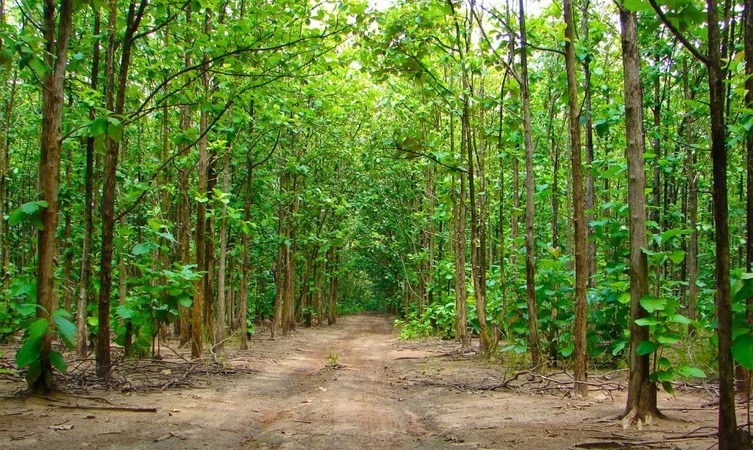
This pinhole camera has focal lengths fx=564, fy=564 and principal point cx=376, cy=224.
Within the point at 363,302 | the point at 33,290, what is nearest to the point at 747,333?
the point at 33,290

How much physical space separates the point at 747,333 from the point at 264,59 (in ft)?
22.2

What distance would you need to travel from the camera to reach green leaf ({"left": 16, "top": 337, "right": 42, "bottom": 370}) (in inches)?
229

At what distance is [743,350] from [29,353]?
21.1 feet

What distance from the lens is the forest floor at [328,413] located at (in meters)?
5.03

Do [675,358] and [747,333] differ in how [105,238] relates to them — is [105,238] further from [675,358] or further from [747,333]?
[675,358]

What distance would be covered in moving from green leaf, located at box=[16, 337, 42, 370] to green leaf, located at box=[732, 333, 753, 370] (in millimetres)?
6281

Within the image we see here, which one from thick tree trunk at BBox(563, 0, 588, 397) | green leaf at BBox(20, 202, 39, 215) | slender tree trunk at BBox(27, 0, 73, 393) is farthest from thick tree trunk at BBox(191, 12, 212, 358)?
thick tree trunk at BBox(563, 0, 588, 397)

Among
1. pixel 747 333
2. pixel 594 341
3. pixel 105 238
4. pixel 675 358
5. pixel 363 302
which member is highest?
pixel 105 238

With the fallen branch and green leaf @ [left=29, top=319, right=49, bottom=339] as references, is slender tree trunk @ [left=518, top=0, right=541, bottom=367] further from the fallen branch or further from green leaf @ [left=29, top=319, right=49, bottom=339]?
green leaf @ [left=29, top=319, right=49, bottom=339]

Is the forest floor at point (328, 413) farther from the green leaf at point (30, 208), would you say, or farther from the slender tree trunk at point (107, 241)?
the green leaf at point (30, 208)

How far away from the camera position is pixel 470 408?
23.7 feet

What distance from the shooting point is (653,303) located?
16.9ft

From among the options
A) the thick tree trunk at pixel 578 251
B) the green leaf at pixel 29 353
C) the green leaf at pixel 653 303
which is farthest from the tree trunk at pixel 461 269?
the green leaf at pixel 29 353

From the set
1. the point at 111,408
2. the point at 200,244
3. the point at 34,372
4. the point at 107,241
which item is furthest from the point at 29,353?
the point at 200,244
